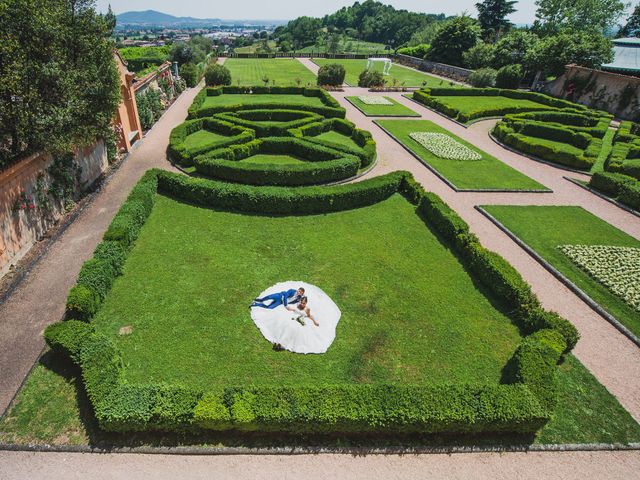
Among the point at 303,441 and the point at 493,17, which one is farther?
the point at 493,17

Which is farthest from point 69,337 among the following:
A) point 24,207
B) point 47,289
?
point 24,207

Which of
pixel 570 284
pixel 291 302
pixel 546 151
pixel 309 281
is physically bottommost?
pixel 570 284

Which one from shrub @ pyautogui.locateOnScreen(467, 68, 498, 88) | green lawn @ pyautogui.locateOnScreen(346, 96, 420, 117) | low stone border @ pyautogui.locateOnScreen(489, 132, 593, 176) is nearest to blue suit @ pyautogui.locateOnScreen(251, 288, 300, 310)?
low stone border @ pyautogui.locateOnScreen(489, 132, 593, 176)

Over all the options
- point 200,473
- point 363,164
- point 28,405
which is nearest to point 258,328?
point 200,473

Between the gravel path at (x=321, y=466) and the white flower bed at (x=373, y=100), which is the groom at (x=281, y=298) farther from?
the white flower bed at (x=373, y=100)

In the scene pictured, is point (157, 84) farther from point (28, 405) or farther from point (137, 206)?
point (28, 405)

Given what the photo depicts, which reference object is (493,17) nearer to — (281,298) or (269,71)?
(269,71)
